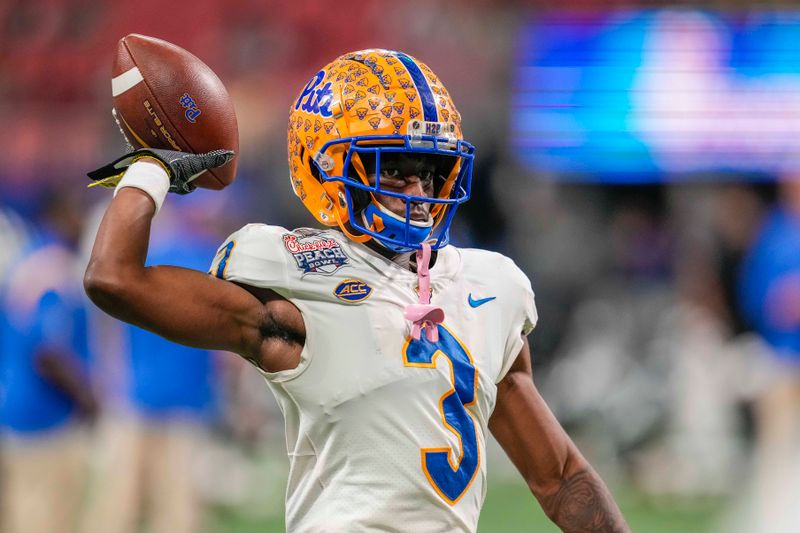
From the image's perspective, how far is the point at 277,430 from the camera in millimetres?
9945

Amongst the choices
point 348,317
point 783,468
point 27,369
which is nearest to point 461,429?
point 348,317

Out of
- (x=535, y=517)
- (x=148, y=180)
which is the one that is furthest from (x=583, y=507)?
(x=535, y=517)

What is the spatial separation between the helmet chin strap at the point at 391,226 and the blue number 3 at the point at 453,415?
197mm

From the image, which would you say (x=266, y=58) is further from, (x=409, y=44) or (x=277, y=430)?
(x=277, y=430)

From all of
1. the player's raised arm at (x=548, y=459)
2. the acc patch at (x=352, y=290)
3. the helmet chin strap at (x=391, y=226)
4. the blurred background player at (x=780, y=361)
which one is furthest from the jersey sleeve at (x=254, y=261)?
the blurred background player at (x=780, y=361)

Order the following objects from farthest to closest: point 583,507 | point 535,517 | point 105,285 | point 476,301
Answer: point 535,517 < point 583,507 < point 476,301 < point 105,285

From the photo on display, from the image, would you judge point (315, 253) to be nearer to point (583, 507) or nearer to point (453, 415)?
point (453, 415)

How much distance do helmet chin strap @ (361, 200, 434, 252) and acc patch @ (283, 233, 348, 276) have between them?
9cm

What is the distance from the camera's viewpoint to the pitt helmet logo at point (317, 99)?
2527mm

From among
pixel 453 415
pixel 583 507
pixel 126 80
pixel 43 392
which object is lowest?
pixel 43 392

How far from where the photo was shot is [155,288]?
2209mm

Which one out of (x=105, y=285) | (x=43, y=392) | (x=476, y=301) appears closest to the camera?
(x=105, y=285)

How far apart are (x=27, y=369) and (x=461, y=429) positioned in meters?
3.73

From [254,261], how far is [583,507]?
3.04 feet
